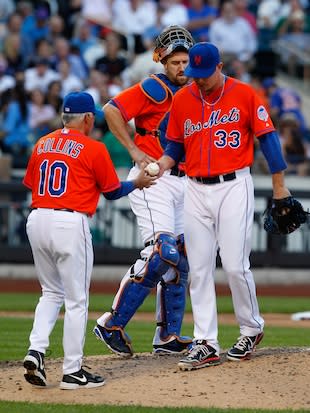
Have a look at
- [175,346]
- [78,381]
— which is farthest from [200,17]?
[78,381]

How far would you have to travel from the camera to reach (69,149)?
7.03 m

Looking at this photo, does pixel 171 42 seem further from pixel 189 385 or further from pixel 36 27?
pixel 36 27

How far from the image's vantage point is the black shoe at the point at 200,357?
746 centimetres

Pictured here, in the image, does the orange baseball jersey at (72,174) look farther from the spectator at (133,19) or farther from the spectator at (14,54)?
the spectator at (133,19)

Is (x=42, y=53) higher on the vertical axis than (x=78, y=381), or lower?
higher

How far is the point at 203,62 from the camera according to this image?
24.2 ft

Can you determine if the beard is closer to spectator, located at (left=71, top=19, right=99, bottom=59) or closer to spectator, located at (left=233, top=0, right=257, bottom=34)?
spectator, located at (left=71, top=19, right=99, bottom=59)

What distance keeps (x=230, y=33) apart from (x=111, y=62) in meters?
2.42

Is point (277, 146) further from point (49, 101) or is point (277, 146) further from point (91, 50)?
point (91, 50)

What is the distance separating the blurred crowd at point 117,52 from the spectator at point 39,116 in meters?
0.02

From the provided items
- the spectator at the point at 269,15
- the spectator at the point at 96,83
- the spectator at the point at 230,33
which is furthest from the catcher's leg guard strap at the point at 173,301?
the spectator at the point at 269,15

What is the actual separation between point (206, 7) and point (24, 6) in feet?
11.4

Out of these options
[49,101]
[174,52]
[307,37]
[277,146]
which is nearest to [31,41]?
[49,101]

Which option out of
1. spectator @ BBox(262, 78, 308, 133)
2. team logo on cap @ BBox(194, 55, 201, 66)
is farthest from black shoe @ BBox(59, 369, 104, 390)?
spectator @ BBox(262, 78, 308, 133)
